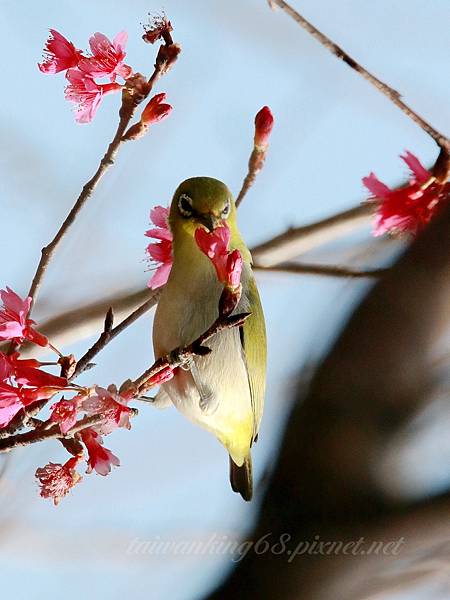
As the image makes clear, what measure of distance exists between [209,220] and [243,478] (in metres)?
0.53

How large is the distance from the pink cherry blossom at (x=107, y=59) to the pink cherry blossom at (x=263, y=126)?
20cm

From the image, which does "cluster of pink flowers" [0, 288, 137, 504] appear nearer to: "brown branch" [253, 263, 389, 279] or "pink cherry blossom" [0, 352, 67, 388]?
"pink cherry blossom" [0, 352, 67, 388]

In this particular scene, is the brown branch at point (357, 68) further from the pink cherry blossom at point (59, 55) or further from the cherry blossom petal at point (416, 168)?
the pink cherry blossom at point (59, 55)

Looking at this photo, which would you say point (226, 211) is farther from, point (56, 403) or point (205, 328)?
point (56, 403)

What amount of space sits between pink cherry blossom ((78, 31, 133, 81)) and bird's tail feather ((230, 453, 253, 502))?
72 cm

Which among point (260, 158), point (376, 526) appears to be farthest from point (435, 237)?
point (376, 526)

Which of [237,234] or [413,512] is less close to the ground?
[237,234]

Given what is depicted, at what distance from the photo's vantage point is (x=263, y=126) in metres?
1.08

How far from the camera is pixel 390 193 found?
109cm

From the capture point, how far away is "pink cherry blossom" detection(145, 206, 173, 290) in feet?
3.98

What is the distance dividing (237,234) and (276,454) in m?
0.44

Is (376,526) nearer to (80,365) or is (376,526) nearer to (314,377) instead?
(314,377)

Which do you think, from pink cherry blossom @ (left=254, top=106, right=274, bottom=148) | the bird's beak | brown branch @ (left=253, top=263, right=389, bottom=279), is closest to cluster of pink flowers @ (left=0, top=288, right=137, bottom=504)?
the bird's beak

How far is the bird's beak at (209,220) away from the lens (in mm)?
1056
